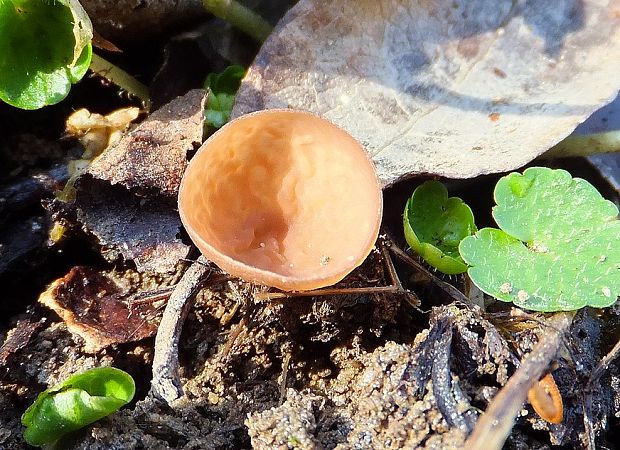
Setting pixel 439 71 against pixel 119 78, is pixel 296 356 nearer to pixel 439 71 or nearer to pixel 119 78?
pixel 439 71

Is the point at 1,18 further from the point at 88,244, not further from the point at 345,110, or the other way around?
the point at 345,110

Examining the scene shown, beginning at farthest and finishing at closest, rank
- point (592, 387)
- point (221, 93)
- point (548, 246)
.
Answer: point (221, 93)
point (548, 246)
point (592, 387)

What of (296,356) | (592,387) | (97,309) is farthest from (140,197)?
(592,387)

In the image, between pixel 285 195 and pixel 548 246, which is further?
pixel 285 195

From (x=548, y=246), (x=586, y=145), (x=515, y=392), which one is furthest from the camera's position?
(x=586, y=145)

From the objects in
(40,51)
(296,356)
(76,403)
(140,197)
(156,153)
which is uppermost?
(40,51)

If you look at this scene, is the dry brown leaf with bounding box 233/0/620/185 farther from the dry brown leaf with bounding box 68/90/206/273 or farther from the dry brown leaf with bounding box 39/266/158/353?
the dry brown leaf with bounding box 39/266/158/353

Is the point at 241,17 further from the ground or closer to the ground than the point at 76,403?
further from the ground

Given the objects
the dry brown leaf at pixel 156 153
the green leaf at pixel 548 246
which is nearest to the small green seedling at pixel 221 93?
the dry brown leaf at pixel 156 153
